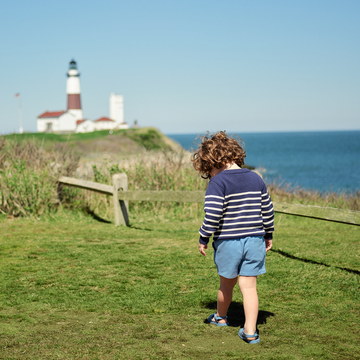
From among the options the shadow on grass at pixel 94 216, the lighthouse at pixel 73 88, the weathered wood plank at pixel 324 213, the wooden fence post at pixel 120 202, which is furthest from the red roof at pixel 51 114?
the weathered wood plank at pixel 324 213

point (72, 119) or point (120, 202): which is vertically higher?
point (72, 119)

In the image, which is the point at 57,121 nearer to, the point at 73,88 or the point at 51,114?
the point at 51,114

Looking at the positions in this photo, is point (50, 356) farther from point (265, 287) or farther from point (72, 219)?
point (72, 219)

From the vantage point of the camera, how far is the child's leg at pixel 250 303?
10.4 ft

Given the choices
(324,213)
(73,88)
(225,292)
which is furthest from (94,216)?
(73,88)

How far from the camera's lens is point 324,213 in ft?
16.8

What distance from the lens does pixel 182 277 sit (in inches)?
195

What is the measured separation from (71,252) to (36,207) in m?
3.14

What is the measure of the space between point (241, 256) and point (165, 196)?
4.19m

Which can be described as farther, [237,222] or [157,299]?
[157,299]

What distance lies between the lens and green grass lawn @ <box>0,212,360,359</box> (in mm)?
3119

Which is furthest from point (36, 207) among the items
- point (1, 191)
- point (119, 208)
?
point (119, 208)

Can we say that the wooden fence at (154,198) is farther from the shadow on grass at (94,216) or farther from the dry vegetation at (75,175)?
the shadow on grass at (94,216)

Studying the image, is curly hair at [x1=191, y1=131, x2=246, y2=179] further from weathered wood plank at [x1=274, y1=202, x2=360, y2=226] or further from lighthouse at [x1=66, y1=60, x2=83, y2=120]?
lighthouse at [x1=66, y1=60, x2=83, y2=120]
